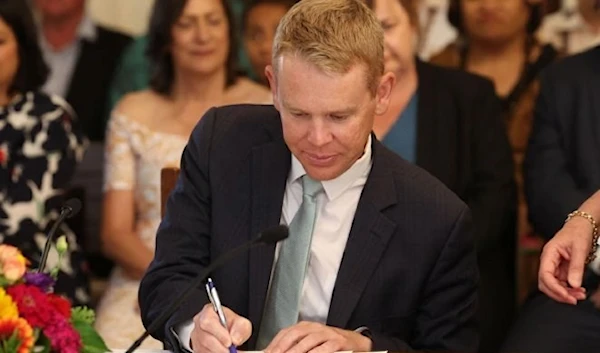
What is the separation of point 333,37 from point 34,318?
0.78 meters

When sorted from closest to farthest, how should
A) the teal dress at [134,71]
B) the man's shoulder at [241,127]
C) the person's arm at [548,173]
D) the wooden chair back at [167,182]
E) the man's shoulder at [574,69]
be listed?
the man's shoulder at [241,127] < the wooden chair back at [167,182] < the person's arm at [548,173] < the man's shoulder at [574,69] < the teal dress at [134,71]

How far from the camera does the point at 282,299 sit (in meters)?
2.37

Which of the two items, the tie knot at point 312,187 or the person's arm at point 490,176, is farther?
the person's arm at point 490,176

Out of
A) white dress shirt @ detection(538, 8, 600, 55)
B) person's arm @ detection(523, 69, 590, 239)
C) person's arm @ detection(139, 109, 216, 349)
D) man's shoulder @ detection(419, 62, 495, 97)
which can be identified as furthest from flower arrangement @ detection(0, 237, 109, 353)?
white dress shirt @ detection(538, 8, 600, 55)

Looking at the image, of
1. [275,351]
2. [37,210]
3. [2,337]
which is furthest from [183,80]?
[2,337]

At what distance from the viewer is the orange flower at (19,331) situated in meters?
1.71

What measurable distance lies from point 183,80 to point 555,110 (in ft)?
3.88

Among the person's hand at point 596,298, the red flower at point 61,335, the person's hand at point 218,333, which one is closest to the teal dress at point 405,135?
the person's hand at point 596,298

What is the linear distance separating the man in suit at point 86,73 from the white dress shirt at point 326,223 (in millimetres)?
2005

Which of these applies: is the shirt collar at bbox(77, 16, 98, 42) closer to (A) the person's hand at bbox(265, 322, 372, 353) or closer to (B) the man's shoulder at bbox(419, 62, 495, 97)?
(B) the man's shoulder at bbox(419, 62, 495, 97)

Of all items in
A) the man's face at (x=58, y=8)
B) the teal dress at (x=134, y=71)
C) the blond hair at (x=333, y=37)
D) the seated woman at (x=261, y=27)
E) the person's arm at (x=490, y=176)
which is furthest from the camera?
the man's face at (x=58, y=8)

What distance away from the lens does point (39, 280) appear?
6.01 feet

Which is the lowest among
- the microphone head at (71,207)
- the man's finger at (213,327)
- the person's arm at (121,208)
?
the person's arm at (121,208)

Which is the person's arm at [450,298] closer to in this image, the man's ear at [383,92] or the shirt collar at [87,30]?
the man's ear at [383,92]
